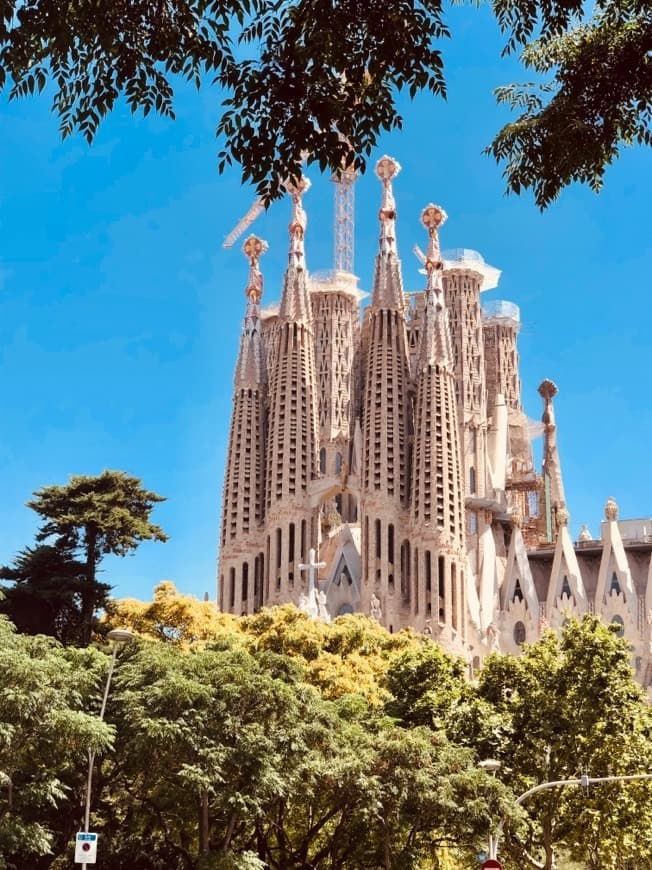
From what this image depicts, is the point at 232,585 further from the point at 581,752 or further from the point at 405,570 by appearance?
the point at 581,752

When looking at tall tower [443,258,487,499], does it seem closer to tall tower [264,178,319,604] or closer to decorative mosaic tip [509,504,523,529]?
decorative mosaic tip [509,504,523,529]

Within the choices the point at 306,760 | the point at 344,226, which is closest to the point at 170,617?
the point at 306,760

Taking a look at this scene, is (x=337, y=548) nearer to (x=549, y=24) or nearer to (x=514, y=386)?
(x=514, y=386)

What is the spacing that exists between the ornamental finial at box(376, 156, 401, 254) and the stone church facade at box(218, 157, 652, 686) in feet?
0.30

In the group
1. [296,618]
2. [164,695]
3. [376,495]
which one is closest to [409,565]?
[376,495]

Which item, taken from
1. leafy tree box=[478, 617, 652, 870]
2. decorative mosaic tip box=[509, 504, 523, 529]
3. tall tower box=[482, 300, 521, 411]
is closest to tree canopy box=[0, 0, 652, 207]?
leafy tree box=[478, 617, 652, 870]

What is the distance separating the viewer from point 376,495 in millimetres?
72250

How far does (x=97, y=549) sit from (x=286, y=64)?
3731cm

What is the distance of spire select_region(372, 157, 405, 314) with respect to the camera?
254ft

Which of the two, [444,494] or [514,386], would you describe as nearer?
[444,494]

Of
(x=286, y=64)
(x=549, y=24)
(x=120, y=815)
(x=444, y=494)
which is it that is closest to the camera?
(x=286, y=64)


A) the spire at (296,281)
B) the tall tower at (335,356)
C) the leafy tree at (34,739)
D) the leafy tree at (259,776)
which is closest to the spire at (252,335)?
the spire at (296,281)

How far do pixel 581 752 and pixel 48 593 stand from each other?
848 inches

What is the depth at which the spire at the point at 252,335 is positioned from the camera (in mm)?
80750
